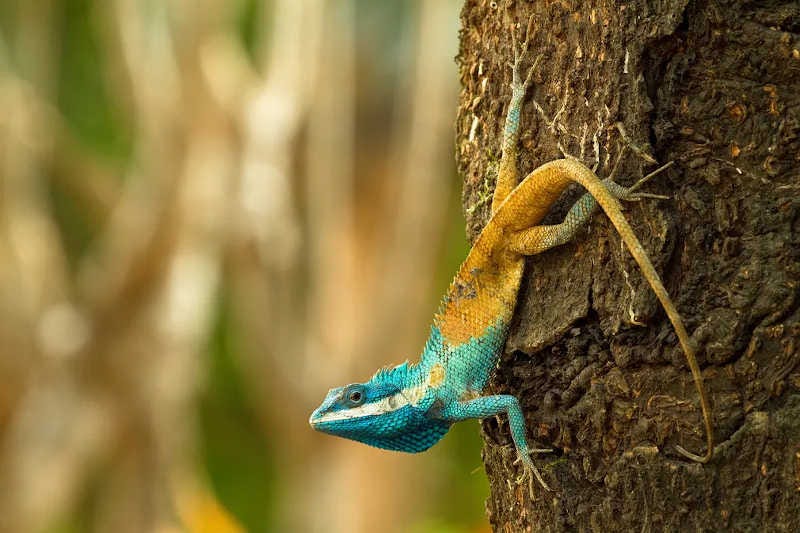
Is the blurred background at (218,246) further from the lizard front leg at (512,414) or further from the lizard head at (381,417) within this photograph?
the lizard front leg at (512,414)

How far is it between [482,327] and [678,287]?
70cm

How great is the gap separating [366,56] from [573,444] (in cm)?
808

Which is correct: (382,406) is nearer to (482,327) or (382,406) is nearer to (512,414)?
(482,327)

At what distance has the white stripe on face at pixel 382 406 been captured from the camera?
2.98 metres

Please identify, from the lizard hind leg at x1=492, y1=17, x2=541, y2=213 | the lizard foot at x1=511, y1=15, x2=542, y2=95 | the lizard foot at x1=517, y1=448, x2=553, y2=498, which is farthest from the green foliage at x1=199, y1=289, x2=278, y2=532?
the lizard foot at x1=517, y1=448, x2=553, y2=498

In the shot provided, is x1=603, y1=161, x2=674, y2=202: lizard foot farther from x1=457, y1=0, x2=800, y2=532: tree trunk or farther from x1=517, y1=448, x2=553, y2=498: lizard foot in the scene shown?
x1=517, y1=448, x2=553, y2=498: lizard foot

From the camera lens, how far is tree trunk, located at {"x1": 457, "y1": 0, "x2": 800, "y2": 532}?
7.14 ft

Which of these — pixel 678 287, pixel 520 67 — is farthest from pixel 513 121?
pixel 678 287

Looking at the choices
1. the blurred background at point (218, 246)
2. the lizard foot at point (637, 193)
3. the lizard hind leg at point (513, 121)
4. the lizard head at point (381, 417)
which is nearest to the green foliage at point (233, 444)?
the blurred background at point (218, 246)

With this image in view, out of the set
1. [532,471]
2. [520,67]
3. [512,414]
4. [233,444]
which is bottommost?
[233,444]

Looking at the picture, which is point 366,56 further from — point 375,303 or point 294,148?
point 375,303

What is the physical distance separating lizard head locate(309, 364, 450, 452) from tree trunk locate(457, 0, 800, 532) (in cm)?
50

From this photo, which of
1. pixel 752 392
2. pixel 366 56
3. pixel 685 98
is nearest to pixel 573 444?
pixel 752 392

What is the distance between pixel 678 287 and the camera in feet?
7.43
